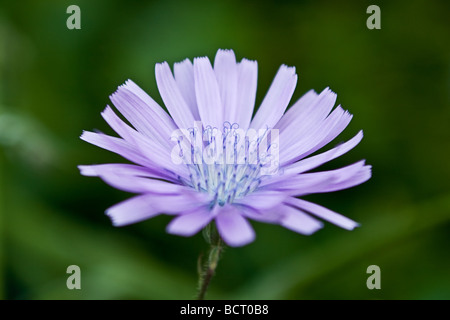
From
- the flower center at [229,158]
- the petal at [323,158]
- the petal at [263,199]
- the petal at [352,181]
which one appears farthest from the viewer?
the flower center at [229,158]

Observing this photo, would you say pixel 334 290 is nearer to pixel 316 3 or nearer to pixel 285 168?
pixel 285 168

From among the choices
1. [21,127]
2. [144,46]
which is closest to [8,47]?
[21,127]

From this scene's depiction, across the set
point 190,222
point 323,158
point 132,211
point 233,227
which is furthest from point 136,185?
point 323,158

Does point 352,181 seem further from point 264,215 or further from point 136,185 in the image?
point 136,185

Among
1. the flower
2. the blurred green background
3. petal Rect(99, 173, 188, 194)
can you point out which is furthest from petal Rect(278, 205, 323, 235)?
the blurred green background

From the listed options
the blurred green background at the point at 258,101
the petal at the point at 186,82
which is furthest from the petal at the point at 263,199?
the blurred green background at the point at 258,101

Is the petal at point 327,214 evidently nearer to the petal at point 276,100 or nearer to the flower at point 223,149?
the flower at point 223,149

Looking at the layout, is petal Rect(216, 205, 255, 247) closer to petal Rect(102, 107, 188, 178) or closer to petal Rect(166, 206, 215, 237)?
petal Rect(166, 206, 215, 237)
